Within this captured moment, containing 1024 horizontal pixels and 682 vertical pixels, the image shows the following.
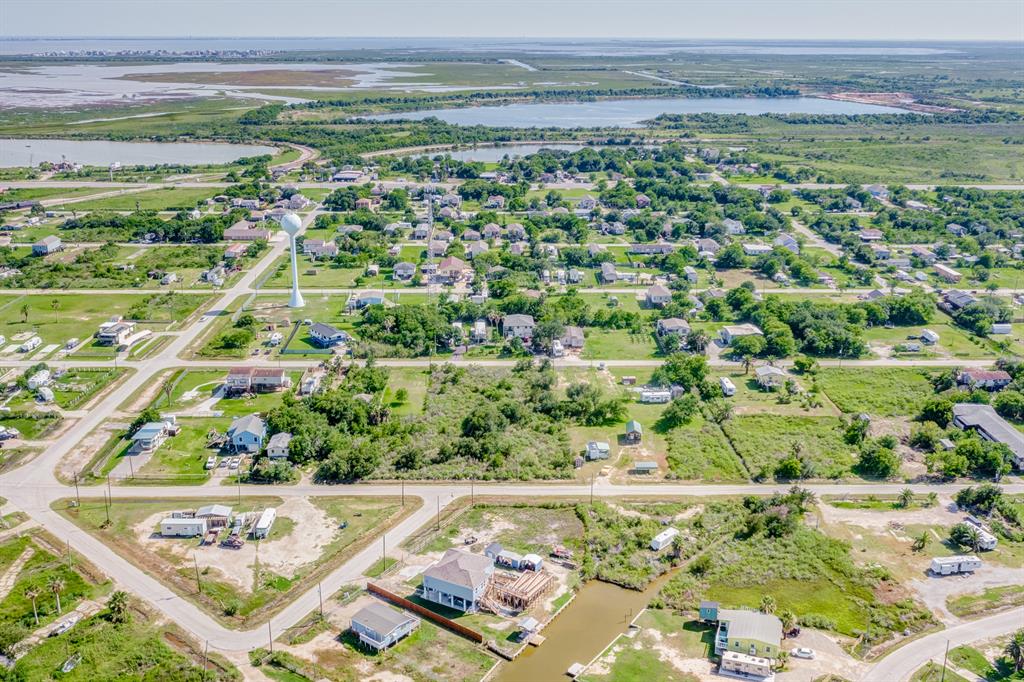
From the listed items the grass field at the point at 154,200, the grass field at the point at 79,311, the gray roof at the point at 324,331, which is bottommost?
the grass field at the point at 79,311

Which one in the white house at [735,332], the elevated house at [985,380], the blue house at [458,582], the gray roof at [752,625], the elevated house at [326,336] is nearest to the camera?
Result: the gray roof at [752,625]

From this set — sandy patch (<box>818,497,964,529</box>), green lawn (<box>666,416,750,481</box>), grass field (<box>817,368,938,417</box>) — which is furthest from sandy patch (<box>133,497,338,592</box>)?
grass field (<box>817,368,938,417</box>)

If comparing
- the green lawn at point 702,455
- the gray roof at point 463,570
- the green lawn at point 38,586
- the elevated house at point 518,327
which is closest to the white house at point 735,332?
the green lawn at point 702,455

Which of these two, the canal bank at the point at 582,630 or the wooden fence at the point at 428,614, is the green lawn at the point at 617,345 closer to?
the canal bank at the point at 582,630

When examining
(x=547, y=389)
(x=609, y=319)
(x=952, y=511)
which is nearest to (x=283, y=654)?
(x=547, y=389)

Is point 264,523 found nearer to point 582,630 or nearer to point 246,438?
point 246,438

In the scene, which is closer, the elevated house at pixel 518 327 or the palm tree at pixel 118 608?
the palm tree at pixel 118 608

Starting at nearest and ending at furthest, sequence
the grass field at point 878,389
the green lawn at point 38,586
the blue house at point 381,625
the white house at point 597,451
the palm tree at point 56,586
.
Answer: the blue house at point 381,625 < the green lawn at point 38,586 < the palm tree at point 56,586 < the white house at point 597,451 < the grass field at point 878,389
